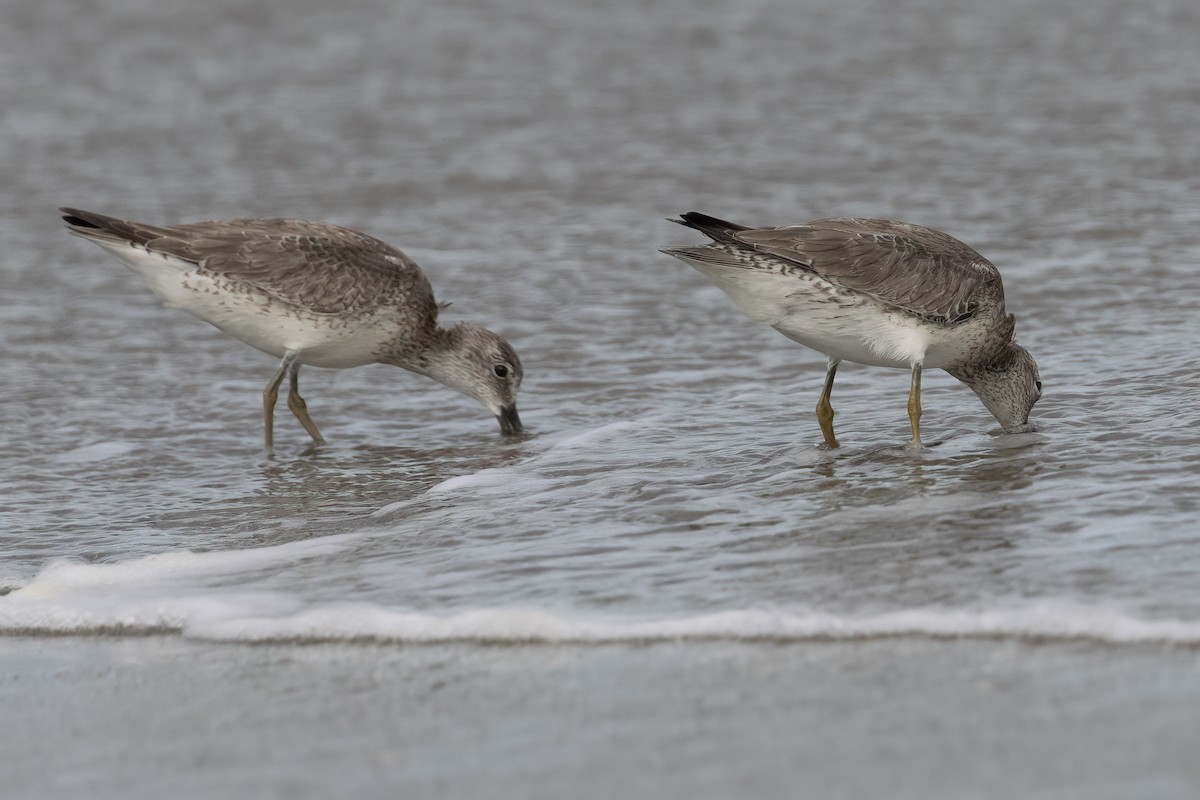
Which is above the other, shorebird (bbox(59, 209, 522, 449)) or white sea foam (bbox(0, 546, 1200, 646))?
shorebird (bbox(59, 209, 522, 449))

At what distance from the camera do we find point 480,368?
820 cm

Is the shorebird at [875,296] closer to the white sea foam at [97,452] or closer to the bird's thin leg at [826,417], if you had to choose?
the bird's thin leg at [826,417]

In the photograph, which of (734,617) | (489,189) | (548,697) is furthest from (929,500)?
(489,189)

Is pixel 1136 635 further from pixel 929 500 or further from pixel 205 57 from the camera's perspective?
pixel 205 57

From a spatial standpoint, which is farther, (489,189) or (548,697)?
(489,189)

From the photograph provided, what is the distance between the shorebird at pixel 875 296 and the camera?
6805mm

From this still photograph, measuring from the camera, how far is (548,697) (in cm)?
409

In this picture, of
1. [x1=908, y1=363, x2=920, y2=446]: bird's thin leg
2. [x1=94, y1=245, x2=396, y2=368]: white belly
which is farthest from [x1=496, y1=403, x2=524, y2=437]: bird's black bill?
→ [x1=908, y1=363, x2=920, y2=446]: bird's thin leg

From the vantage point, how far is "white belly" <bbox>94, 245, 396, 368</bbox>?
7812mm

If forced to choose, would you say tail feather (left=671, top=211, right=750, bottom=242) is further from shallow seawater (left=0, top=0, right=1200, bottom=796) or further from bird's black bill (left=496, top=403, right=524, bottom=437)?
bird's black bill (left=496, top=403, right=524, bottom=437)

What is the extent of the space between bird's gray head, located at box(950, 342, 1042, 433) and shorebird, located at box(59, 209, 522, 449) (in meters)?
2.30

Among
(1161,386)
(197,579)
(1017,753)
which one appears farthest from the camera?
(1161,386)

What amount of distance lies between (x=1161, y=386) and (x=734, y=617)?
339 cm

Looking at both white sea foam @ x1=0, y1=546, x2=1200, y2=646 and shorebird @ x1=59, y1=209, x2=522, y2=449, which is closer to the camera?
white sea foam @ x1=0, y1=546, x2=1200, y2=646
